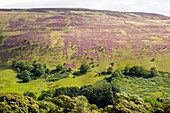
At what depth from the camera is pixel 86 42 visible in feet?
476

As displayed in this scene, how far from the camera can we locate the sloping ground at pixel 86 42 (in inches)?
→ 4961

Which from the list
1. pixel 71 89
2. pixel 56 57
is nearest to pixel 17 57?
pixel 56 57

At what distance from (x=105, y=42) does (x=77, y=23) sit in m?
44.6

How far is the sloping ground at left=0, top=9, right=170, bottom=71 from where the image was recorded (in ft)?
413

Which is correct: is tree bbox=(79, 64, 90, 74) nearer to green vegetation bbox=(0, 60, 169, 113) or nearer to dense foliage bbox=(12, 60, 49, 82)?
green vegetation bbox=(0, 60, 169, 113)

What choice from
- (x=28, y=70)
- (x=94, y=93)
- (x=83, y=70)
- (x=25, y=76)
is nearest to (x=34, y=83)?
(x=25, y=76)

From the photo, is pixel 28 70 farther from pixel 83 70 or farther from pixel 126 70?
pixel 126 70

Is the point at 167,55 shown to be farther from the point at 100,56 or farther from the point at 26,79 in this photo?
the point at 26,79

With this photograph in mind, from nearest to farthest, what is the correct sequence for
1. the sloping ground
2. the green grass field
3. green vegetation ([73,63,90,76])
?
the green grass field, green vegetation ([73,63,90,76]), the sloping ground

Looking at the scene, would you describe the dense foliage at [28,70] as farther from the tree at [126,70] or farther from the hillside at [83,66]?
the tree at [126,70]

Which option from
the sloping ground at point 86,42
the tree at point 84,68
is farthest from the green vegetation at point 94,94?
the sloping ground at point 86,42

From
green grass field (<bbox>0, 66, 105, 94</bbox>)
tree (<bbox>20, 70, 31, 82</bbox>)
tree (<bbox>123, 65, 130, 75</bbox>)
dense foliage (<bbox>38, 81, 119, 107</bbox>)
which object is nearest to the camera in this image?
dense foliage (<bbox>38, 81, 119, 107</bbox>)

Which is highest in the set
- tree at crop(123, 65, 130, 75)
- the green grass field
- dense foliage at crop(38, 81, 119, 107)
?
tree at crop(123, 65, 130, 75)

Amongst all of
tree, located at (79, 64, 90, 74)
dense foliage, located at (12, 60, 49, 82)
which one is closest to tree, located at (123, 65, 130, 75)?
tree, located at (79, 64, 90, 74)
